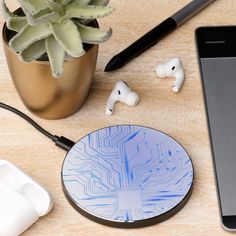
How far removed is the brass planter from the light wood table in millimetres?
17

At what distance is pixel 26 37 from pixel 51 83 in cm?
7

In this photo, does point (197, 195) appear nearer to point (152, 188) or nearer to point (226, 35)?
point (152, 188)

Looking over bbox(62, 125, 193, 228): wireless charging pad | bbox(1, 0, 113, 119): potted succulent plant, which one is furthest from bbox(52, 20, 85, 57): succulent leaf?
bbox(62, 125, 193, 228): wireless charging pad

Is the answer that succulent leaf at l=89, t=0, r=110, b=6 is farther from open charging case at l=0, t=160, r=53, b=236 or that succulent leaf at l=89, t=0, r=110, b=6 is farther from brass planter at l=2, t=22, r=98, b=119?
open charging case at l=0, t=160, r=53, b=236

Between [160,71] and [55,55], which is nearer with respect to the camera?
[55,55]

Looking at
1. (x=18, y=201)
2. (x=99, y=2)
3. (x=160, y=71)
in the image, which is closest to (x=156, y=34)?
(x=160, y=71)

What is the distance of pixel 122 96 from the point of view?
771 millimetres

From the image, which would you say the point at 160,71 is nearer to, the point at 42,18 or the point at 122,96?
the point at 122,96

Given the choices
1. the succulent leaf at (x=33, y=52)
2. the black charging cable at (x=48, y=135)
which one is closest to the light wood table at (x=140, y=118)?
the black charging cable at (x=48, y=135)

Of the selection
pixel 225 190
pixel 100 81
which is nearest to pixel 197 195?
pixel 225 190

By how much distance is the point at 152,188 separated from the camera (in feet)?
2.21

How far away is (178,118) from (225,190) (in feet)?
0.39

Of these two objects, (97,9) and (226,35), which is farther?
(226,35)

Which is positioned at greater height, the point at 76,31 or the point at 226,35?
the point at 76,31
